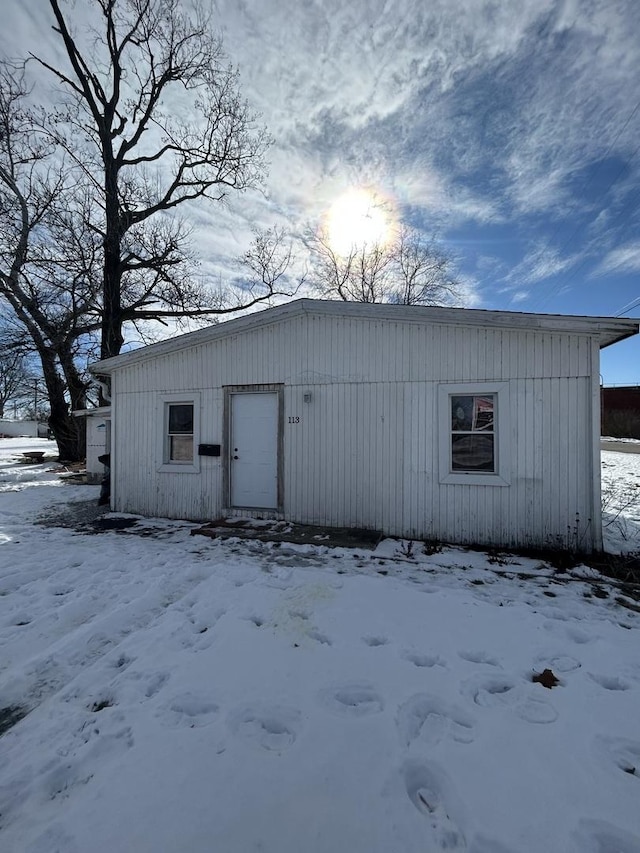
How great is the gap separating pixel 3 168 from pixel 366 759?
67.1ft

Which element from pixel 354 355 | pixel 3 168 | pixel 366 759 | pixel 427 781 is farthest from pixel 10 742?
pixel 3 168

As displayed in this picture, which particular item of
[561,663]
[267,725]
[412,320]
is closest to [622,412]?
[412,320]

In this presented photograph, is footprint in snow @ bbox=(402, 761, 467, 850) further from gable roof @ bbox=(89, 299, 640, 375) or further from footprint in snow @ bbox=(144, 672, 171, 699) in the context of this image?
gable roof @ bbox=(89, 299, 640, 375)

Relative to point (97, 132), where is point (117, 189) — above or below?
below

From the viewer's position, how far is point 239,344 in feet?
22.9

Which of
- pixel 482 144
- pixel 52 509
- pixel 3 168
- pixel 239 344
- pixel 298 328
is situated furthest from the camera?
pixel 3 168

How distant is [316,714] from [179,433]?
615 cm

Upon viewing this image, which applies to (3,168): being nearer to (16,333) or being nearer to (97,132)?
(97,132)

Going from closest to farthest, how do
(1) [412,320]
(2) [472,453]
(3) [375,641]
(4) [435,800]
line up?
(4) [435,800], (3) [375,641], (2) [472,453], (1) [412,320]

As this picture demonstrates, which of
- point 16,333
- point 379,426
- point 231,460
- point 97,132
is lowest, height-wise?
point 231,460

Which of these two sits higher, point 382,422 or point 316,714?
point 382,422

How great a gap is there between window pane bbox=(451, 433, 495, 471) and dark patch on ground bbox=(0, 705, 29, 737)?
5145 mm

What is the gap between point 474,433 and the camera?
5707 millimetres

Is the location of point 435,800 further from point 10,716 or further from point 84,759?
point 10,716
